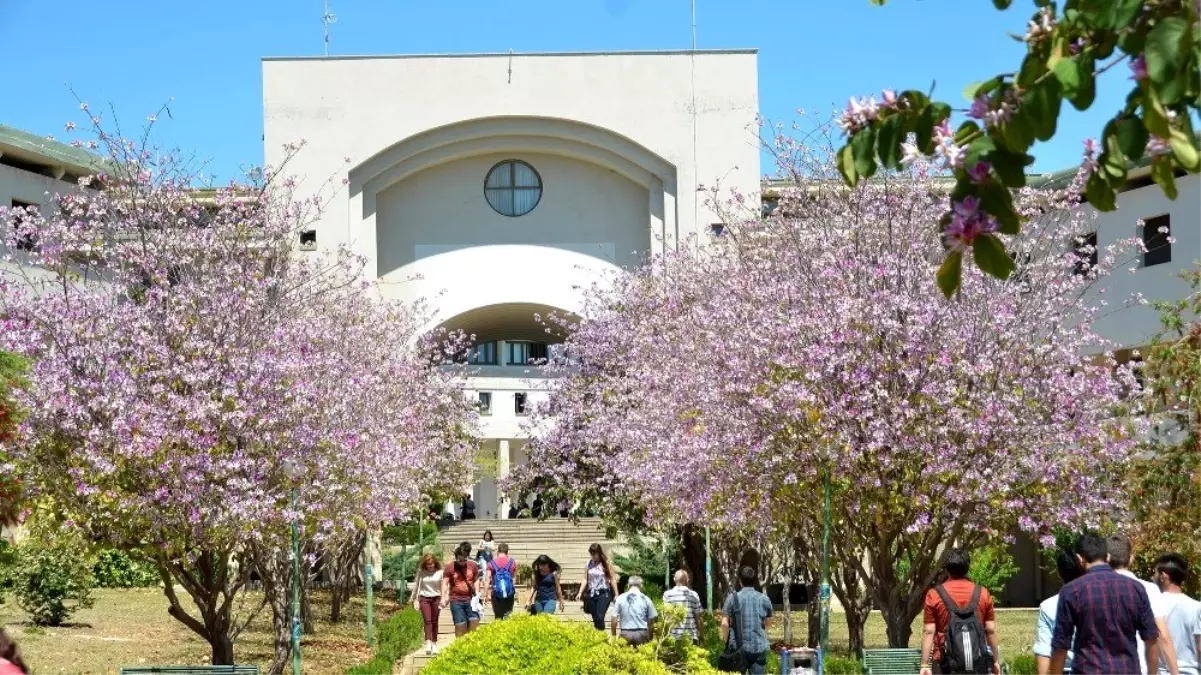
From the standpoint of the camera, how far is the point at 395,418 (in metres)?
27.6

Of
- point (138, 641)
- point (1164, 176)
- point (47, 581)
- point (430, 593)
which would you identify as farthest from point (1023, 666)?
point (1164, 176)

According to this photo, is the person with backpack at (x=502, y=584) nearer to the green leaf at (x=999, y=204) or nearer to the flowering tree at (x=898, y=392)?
the flowering tree at (x=898, y=392)

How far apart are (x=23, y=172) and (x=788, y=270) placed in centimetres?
2409

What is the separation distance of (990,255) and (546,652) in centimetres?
1119

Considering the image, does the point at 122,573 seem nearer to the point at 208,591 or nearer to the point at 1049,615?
the point at 208,591

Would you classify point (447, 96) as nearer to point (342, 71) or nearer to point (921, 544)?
point (342, 71)

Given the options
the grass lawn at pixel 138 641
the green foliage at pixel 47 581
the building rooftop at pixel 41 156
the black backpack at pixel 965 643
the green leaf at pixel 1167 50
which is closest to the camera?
the green leaf at pixel 1167 50

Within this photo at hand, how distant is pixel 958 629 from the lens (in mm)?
10758

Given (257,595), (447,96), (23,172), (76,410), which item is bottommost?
(257,595)

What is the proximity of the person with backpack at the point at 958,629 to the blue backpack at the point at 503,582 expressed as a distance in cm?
1394

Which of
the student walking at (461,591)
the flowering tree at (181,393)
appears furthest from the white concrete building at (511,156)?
the flowering tree at (181,393)

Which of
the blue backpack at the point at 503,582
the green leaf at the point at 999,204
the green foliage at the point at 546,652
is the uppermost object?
the green leaf at the point at 999,204

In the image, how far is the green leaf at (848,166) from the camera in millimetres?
4152

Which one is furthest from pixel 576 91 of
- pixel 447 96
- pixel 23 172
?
pixel 23 172
